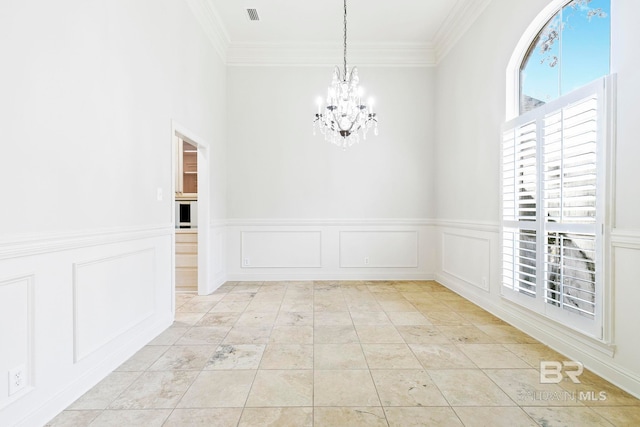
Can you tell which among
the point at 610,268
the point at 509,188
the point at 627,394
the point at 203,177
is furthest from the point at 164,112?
the point at 627,394

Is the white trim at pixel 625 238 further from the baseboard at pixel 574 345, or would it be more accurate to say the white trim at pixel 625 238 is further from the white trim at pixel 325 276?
the white trim at pixel 325 276

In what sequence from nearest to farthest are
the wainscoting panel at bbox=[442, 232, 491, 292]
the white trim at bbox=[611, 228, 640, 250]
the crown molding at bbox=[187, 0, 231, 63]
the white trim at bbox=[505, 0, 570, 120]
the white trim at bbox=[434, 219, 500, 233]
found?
1. the white trim at bbox=[611, 228, 640, 250]
2. the white trim at bbox=[505, 0, 570, 120]
3. the white trim at bbox=[434, 219, 500, 233]
4. the wainscoting panel at bbox=[442, 232, 491, 292]
5. the crown molding at bbox=[187, 0, 231, 63]

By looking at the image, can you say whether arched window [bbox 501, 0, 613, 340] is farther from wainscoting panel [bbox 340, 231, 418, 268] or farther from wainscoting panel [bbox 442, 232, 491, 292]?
wainscoting panel [bbox 340, 231, 418, 268]

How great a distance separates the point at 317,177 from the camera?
564 cm

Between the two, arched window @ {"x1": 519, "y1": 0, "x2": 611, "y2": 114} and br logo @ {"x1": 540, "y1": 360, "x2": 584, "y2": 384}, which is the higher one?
arched window @ {"x1": 519, "y1": 0, "x2": 611, "y2": 114}

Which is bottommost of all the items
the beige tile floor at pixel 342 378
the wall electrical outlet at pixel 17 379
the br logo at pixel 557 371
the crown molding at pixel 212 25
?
the beige tile floor at pixel 342 378

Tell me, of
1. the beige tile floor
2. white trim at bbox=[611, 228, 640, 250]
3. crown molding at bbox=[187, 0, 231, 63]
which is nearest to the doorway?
the beige tile floor

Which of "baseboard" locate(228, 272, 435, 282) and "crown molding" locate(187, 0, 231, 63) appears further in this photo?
"baseboard" locate(228, 272, 435, 282)

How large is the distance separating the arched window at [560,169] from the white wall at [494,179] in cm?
11

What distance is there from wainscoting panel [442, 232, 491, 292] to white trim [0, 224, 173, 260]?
3649 mm

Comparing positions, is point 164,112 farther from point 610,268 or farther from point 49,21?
point 610,268

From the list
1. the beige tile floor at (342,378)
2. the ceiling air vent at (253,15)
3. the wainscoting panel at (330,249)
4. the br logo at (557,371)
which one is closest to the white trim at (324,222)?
the wainscoting panel at (330,249)

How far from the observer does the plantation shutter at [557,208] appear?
8.02ft

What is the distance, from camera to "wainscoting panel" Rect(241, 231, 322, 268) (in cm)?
566
